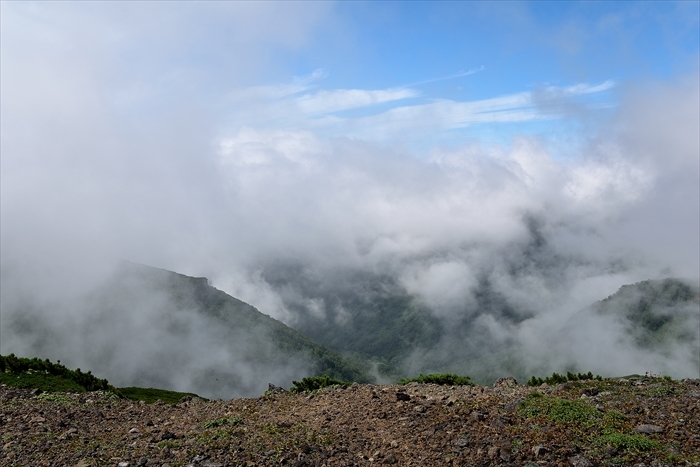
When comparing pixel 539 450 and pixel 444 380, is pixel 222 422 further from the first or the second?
pixel 444 380

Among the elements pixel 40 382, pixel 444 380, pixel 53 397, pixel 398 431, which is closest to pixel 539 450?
pixel 398 431

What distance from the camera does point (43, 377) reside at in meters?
30.0

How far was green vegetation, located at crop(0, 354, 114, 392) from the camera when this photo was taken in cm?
2855

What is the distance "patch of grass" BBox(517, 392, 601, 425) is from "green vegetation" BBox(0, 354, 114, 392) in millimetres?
24781

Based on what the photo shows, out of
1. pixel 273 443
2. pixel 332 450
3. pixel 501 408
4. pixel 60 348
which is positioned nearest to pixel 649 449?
pixel 501 408

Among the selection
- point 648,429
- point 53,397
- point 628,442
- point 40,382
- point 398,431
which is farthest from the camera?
point 40,382

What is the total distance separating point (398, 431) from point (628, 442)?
22.0ft

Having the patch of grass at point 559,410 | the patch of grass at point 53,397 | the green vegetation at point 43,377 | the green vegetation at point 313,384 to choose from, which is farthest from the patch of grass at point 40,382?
the patch of grass at point 559,410

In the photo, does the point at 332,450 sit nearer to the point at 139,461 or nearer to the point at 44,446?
the point at 139,461

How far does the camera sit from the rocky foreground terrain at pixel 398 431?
46.0ft

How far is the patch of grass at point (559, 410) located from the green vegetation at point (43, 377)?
24.8 m

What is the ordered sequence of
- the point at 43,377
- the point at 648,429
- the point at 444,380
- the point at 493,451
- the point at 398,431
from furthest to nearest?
the point at 43,377, the point at 444,380, the point at 398,431, the point at 648,429, the point at 493,451

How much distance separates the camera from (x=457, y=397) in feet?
67.5

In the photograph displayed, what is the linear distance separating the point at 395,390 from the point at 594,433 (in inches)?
387
